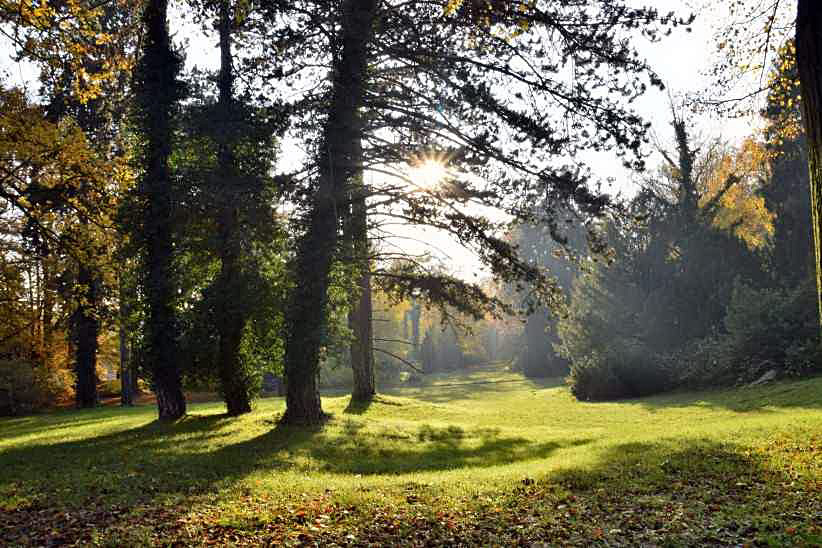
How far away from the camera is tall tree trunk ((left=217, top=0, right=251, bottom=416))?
46.5 feet

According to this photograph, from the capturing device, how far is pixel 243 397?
1670cm

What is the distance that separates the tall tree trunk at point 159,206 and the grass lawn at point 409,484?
Result: 1.55 meters

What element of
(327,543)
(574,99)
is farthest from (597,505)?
(574,99)

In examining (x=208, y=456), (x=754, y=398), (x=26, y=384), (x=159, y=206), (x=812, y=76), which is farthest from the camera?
(x=26, y=384)

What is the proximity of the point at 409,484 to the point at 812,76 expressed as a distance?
6917mm

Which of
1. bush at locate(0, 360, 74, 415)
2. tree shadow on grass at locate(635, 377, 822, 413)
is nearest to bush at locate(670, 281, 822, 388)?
tree shadow on grass at locate(635, 377, 822, 413)

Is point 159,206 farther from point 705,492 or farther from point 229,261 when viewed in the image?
point 705,492

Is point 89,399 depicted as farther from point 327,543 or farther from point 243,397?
point 327,543

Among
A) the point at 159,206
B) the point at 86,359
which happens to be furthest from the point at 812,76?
the point at 86,359

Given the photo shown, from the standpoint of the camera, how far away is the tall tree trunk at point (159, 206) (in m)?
15.2

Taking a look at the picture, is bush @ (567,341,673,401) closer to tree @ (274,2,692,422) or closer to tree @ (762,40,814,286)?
tree @ (762,40,814,286)

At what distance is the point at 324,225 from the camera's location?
43.4 feet

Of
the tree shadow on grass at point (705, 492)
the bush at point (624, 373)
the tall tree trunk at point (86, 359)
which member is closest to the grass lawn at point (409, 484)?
the tree shadow on grass at point (705, 492)

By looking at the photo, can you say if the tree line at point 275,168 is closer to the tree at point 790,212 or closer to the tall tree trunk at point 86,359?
the tall tree trunk at point 86,359
